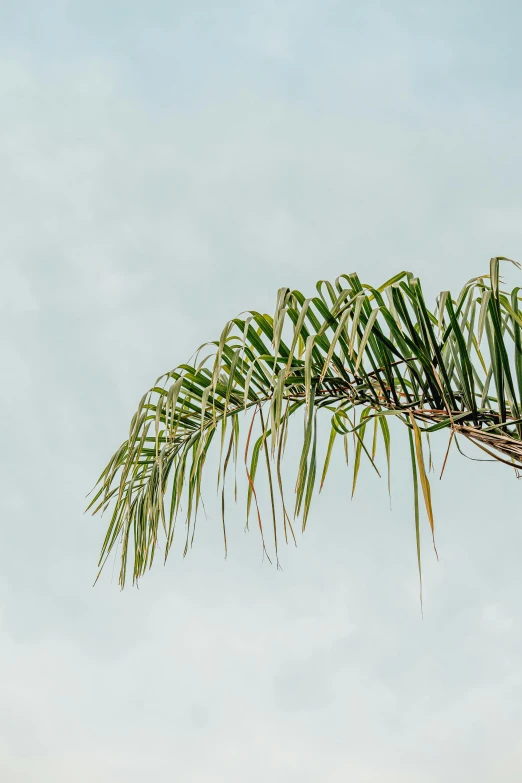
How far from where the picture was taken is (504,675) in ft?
15.8

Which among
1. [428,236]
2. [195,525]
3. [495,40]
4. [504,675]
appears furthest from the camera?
[495,40]

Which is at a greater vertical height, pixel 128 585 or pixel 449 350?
pixel 449 350

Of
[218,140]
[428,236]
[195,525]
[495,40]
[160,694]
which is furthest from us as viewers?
[218,140]

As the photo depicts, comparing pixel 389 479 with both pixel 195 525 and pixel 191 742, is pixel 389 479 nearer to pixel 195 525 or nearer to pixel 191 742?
pixel 195 525

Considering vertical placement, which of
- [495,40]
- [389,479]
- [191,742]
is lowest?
[191,742]

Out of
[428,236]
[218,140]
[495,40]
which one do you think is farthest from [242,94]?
[428,236]

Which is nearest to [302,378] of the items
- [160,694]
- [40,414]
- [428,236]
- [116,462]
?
[116,462]

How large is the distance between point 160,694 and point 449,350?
5.20 metres

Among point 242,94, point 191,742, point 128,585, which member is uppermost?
point 242,94

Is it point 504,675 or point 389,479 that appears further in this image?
point 504,675

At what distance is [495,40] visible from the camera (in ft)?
30.0

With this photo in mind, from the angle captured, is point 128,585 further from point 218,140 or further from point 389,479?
point 218,140

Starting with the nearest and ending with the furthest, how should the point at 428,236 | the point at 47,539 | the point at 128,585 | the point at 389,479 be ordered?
the point at 389,479 < the point at 128,585 < the point at 428,236 < the point at 47,539

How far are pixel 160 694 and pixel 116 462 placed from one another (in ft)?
15.6
